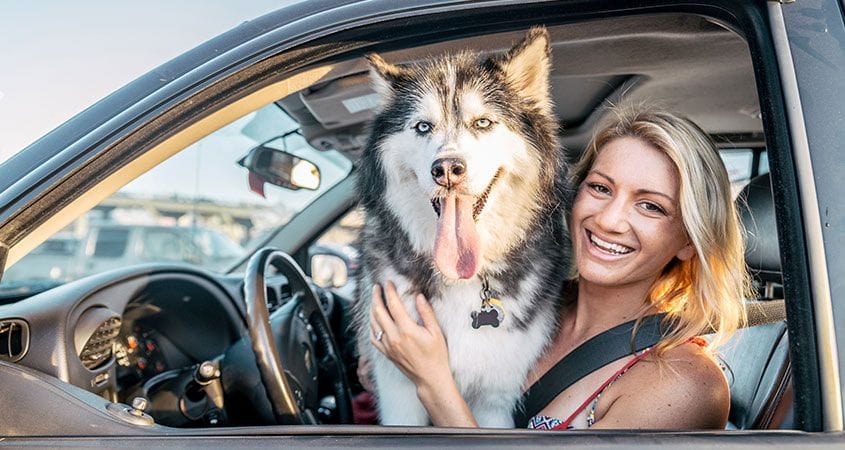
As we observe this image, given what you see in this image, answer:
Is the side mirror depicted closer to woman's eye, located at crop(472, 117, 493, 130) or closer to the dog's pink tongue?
woman's eye, located at crop(472, 117, 493, 130)

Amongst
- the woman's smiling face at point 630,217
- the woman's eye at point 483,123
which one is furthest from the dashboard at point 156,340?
the woman's smiling face at point 630,217

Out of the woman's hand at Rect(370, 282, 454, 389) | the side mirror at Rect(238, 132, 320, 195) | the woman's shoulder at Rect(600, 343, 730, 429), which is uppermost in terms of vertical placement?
the side mirror at Rect(238, 132, 320, 195)

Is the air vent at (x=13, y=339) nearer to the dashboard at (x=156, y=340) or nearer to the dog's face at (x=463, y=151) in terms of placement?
the dashboard at (x=156, y=340)

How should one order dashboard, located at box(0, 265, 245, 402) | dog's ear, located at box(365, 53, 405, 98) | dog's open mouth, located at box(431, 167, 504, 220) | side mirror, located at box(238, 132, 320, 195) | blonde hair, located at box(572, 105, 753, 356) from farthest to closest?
side mirror, located at box(238, 132, 320, 195), dog's open mouth, located at box(431, 167, 504, 220), blonde hair, located at box(572, 105, 753, 356), dog's ear, located at box(365, 53, 405, 98), dashboard, located at box(0, 265, 245, 402)

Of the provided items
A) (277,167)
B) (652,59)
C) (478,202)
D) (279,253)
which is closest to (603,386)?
(478,202)

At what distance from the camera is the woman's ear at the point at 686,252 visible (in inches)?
73.6

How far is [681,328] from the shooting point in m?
1.68

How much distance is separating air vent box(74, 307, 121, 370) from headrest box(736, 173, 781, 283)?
1.96 metres

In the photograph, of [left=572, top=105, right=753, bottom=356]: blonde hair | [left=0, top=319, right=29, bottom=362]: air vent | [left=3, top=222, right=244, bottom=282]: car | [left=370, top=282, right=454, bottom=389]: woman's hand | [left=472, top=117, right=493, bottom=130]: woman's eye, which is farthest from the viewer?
[left=3, top=222, right=244, bottom=282]: car

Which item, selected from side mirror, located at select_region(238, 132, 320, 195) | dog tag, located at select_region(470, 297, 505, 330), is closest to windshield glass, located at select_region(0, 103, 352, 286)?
side mirror, located at select_region(238, 132, 320, 195)

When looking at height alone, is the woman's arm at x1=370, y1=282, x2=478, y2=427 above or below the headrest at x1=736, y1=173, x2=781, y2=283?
below

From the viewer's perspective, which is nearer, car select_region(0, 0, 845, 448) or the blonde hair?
car select_region(0, 0, 845, 448)

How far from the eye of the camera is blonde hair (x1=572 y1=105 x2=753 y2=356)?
1.69m

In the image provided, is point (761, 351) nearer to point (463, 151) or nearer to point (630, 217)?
point (630, 217)
